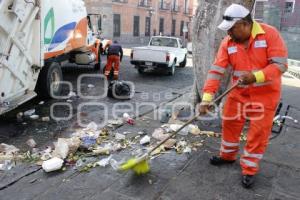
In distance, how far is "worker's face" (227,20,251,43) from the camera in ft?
11.7

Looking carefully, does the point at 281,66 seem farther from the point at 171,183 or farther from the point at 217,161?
the point at 171,183

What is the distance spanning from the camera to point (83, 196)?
141 inches

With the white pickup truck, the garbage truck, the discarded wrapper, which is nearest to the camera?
the discarded wrapper

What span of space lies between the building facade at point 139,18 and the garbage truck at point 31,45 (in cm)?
2045

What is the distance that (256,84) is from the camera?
364cm

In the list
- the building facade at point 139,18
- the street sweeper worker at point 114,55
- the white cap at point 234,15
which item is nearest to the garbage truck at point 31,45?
the street sweeper worker at point 114,55

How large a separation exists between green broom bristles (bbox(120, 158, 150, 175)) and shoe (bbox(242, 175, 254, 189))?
3.60 feet

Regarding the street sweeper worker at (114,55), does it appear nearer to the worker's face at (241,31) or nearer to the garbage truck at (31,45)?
the garbage truck at (31,45)

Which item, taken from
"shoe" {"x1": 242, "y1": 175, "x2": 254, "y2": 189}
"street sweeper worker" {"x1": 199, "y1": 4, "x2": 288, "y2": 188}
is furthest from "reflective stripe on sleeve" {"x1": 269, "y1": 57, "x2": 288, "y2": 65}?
"shoe" {"x1": 242, "y1": 175, "x2": 254, "y2": 189}

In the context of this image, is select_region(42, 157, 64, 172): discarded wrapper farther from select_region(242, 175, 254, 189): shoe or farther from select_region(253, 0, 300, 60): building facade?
select_region(253, 0, 300, 60): building facade

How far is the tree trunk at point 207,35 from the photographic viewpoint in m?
5.75

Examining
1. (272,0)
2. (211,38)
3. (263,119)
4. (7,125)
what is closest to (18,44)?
(7,125)

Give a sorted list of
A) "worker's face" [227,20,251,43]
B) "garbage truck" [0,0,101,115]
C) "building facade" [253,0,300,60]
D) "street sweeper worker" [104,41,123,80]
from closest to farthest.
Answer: "worker's face" [227,20,251,43], "garbage truck" [0,0,101,115], "street sweeper worker" [104,41,123,80], "building facade" [253,0,300,60]

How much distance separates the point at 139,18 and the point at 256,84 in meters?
36.5
